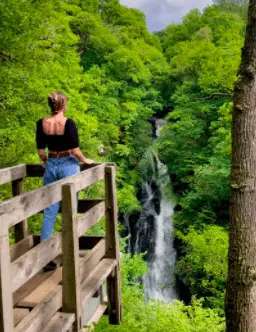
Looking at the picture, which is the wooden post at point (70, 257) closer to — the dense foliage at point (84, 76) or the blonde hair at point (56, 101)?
the blonde hair at point (56, 101)

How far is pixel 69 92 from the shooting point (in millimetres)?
16234

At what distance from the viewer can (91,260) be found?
4332mm

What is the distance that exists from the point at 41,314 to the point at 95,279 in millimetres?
1104

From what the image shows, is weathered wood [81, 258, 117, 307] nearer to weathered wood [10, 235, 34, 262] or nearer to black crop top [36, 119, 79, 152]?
weathered wood [10, 235, 34, 262]

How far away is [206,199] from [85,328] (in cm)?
1860

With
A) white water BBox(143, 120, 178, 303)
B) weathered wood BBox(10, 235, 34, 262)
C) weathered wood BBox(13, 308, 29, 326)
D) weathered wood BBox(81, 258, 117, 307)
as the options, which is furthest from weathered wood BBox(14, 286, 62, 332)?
white water BBox(143, 120, 178, 303)

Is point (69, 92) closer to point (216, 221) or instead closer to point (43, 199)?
point (216, 221)

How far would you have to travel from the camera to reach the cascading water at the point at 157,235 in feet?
67.5

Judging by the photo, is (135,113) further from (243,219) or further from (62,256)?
(62,256)

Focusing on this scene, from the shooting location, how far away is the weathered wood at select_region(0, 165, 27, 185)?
4742 mm

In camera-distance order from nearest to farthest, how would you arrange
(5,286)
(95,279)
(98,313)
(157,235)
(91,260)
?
(5,286) < (95,279) < (91,260) < (98,313) < (157,235)

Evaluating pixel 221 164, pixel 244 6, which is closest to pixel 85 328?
pixel 221 164

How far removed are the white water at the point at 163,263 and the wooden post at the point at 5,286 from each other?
1803 cm

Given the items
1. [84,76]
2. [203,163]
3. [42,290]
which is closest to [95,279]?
[42,290]
